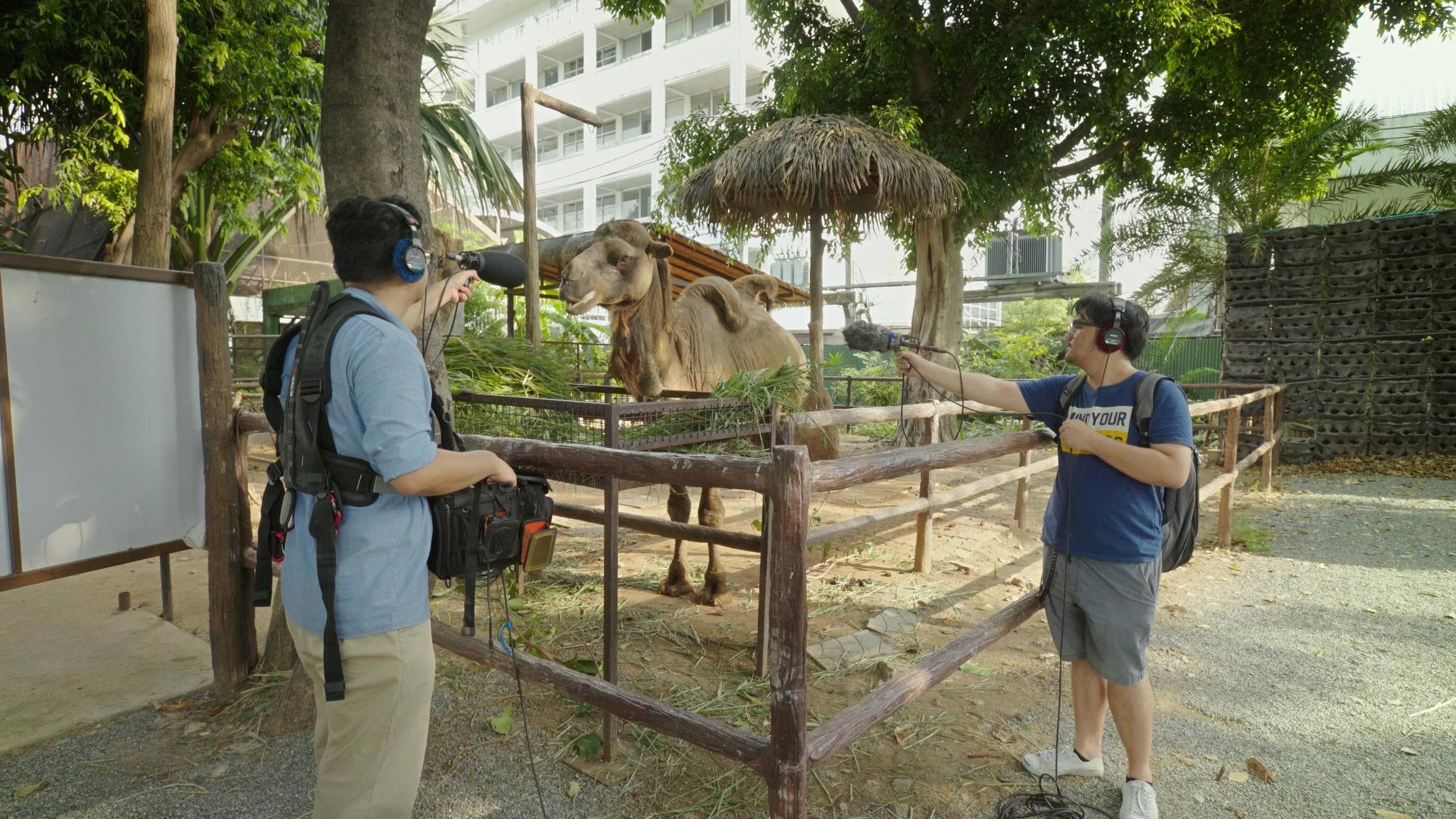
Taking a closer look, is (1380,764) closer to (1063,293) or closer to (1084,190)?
(1084,190)

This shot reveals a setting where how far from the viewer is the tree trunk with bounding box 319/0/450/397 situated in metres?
2.95

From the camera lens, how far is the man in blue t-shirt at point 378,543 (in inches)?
62.2

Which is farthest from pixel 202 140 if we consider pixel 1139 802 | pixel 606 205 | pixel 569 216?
pixel 569 216

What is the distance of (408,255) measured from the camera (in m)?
1.73

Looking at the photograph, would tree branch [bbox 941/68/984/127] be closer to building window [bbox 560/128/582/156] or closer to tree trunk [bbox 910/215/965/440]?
tree trunk [bbox 910/215/965/440]

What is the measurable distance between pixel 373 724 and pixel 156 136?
5.19 meters

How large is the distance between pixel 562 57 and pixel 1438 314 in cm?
3471

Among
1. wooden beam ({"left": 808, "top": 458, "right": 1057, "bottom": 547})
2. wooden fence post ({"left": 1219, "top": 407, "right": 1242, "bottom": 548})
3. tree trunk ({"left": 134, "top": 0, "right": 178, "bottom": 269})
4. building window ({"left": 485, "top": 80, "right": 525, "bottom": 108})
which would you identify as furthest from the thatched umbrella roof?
building window ({"left": 485, "top": 80, "right": 525, "bottom": 108})

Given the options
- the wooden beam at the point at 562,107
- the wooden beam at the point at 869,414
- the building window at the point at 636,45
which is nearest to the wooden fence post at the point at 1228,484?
the wooden beam at the point at 869,414

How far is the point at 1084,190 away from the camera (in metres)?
11.5

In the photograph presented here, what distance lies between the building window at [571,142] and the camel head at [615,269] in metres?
32.0

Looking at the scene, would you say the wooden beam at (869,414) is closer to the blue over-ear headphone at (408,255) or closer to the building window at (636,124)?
the blue over-ear headphone at (408,255)

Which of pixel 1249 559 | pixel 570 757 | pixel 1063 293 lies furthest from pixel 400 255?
pixel 1063 293

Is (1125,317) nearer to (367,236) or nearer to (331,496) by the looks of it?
(367,236)
